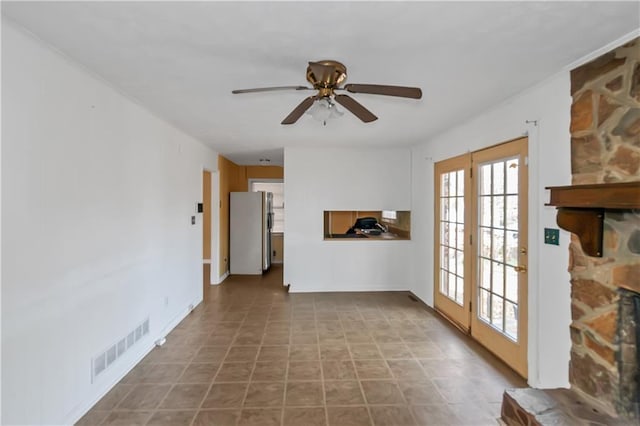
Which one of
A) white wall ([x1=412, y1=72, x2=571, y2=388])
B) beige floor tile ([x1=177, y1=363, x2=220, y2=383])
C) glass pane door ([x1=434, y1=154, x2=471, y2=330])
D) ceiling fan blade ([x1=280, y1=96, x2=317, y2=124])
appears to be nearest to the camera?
ceiling fan blade ([x1=280, y1=96, x2=317, y2=124])

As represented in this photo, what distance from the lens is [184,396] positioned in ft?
7.75

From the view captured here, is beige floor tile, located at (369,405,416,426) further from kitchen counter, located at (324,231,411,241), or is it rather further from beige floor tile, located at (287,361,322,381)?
kitchen counter, located at (324,231,411,241)

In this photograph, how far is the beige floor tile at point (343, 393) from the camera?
230 centimetres

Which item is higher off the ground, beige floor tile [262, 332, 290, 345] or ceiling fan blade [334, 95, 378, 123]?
ceiling fan blade [334, 95, 378, 123]

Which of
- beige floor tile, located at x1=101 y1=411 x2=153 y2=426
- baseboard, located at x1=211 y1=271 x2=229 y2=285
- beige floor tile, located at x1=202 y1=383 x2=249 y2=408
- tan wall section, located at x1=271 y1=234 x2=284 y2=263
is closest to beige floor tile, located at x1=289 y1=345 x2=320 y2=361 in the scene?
beige floor tile, located at x1=202 y1=383 x2=249 y2=408

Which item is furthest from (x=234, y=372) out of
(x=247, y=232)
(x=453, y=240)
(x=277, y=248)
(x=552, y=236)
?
(x=277, y=248)

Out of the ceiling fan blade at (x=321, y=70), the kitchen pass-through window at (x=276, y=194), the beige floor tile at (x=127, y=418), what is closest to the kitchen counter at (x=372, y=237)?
the kitchen pass-through window at (x=276, y=194)

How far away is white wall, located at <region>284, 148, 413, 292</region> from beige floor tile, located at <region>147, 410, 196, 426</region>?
2.97m

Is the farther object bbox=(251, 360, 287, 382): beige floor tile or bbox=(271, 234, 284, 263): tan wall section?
bbox=(271, 234, 284, 263): tan wall section

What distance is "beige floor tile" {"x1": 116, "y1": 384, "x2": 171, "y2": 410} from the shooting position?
224 centimetres

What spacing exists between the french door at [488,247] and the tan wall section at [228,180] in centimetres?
380

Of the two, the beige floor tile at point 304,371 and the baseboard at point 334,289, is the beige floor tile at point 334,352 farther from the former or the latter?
the baseboard at point 334,289

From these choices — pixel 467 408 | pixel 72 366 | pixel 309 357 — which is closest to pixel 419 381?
pixel 467 408

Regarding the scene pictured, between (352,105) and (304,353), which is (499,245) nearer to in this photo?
(352,105)
